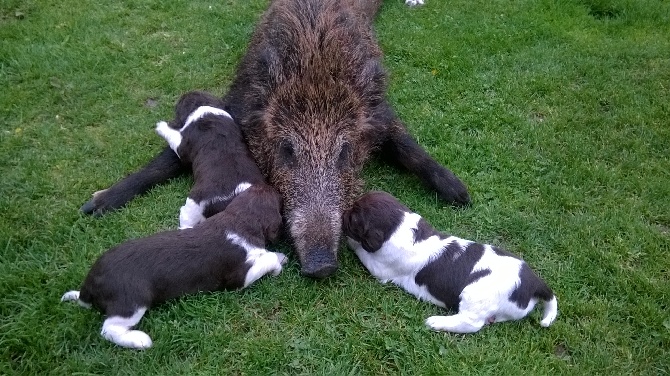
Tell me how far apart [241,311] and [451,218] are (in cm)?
168

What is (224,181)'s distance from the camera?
4.34 meters

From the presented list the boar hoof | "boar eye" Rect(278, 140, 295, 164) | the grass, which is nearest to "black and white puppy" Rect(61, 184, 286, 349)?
the grass

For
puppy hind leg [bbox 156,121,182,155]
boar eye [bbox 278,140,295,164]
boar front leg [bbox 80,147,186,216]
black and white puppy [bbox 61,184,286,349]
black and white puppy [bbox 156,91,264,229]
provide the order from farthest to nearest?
puppy hind leg [bbox 156,121,182,155], boar eye [bbox 278,140,295,164], boar front leg [bbox 80,147,186,216], black and white puppy [bbox 156,91,264,229], black and white puppy [bbox 61,184,286,349]

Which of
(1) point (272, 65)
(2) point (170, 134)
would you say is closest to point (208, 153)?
(2) point (170, 134)

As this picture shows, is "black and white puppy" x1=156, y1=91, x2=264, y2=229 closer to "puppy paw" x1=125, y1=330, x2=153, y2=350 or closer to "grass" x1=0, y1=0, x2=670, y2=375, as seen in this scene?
"grass" x1=0, y1=0, x2=670, y2=375

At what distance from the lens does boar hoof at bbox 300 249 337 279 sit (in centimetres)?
389

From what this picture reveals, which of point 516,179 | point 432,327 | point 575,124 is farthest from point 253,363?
point 575,124

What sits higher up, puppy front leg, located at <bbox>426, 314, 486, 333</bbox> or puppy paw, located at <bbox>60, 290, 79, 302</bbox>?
puppy front leg, located at <bbox>426, 314, 486, 333</bbox>

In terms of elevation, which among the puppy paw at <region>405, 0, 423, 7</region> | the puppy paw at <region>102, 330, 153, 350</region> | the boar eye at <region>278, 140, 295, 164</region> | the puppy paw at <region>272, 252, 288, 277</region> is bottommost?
the puppy paw at <region>102, 330, 153, 350</region>

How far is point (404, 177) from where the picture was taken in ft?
16.7

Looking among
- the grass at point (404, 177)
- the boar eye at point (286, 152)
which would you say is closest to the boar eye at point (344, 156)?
the boar eye at point (286, 152)

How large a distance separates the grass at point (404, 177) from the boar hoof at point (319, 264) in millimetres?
139

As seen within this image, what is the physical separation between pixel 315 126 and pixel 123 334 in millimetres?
1971

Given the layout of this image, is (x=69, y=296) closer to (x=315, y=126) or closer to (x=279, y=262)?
(x=279, y=262)
